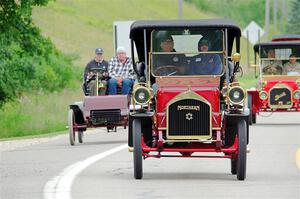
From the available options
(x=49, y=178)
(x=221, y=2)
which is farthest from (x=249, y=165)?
(x=221, y=2)

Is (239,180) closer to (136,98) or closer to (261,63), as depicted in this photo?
(136,98)

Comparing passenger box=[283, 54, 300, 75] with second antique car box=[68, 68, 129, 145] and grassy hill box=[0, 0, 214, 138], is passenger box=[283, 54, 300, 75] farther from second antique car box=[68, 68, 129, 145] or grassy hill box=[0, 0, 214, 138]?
second antique car box=[68, 68, 129, 145]

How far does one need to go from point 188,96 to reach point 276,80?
1686 cm

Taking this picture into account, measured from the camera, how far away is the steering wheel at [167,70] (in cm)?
1744

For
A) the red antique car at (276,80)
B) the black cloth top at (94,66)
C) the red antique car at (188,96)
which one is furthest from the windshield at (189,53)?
the red antique car at (276,80)

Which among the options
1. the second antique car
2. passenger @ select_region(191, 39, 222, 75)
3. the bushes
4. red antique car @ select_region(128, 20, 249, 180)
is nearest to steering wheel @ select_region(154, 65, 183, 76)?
red antique car @ select_region(128, 20, 249, 180)

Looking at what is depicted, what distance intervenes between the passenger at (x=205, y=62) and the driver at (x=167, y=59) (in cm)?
20

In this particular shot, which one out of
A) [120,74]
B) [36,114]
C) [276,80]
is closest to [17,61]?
[36,114]

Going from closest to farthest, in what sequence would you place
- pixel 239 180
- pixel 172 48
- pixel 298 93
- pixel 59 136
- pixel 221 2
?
1. pixel 239 180
2. pixel 172 48
3. pixel 59 136
4. pixel 298 93
5. pixel 221 2

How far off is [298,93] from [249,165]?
1405 centimetres

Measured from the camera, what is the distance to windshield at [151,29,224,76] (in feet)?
57.2

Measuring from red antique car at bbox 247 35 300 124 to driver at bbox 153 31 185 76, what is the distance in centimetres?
1398

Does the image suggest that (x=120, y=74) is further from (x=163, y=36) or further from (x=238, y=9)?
(x=238, y=9)

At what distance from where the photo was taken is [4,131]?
32844 mm
